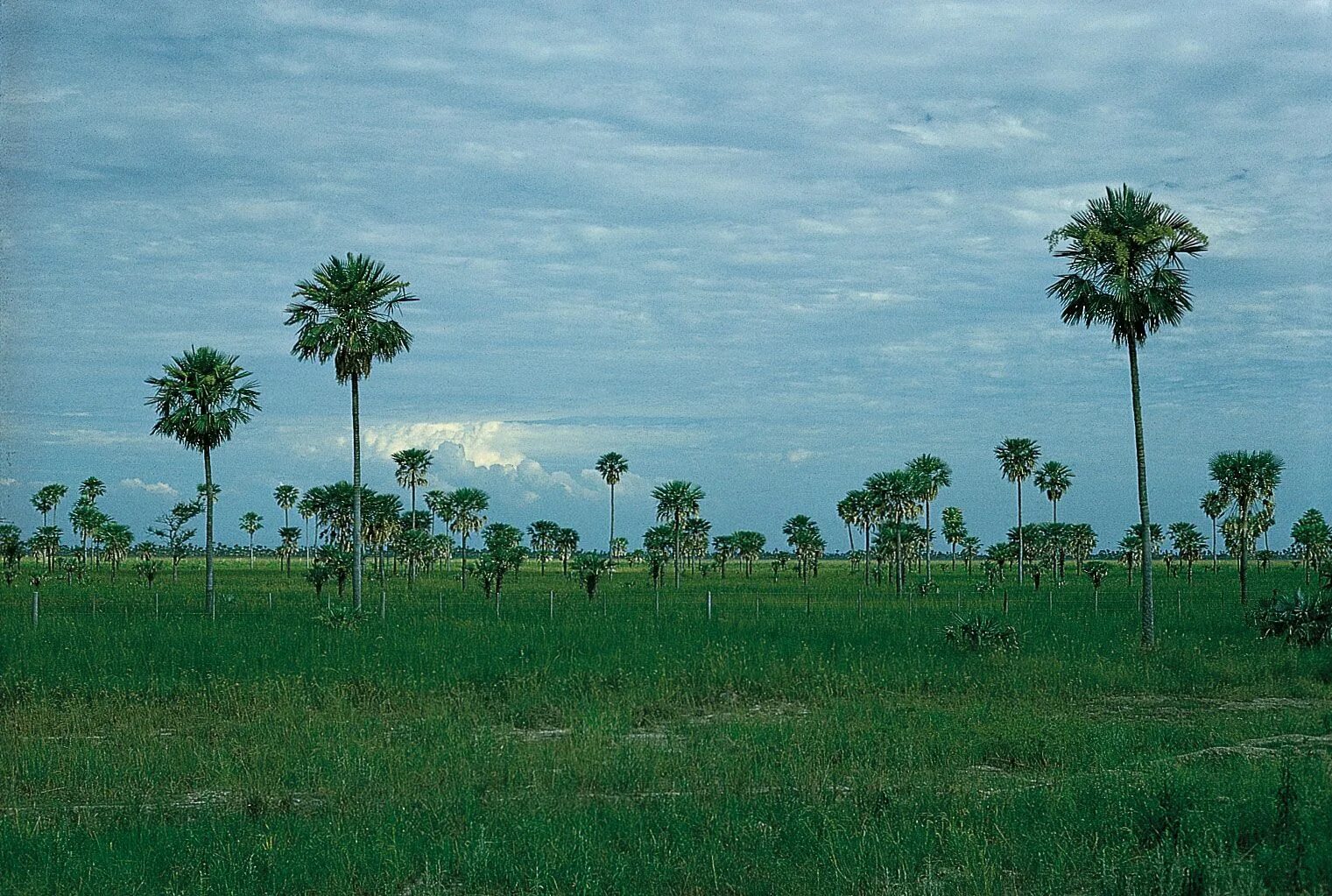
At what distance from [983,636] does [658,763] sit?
1560 cm

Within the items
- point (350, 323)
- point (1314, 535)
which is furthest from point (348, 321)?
point (1314, 535)

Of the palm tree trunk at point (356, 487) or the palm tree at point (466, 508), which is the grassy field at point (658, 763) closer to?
the palm tree trunk at point (356, 487)

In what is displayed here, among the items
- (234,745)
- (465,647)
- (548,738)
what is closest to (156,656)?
(465,647)

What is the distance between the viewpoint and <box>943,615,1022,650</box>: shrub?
88.9 ft

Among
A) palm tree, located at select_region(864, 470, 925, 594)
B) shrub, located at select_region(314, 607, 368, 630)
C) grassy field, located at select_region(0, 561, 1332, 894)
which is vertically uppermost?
palm tree, located at select_region(864, 470, 925, 594)

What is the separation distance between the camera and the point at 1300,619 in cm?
2980

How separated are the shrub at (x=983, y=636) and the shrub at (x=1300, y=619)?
859cm

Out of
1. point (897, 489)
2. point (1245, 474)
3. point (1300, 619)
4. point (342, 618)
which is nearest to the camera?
point (1300, 619)

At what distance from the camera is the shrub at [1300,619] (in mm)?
→ 29375

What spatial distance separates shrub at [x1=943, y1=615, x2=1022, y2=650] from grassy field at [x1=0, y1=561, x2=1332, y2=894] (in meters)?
0.85

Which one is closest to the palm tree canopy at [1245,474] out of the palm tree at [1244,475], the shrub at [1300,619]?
the palm tree at [1244,475]

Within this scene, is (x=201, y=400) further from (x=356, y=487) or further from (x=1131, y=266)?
(x=1131, y=266)

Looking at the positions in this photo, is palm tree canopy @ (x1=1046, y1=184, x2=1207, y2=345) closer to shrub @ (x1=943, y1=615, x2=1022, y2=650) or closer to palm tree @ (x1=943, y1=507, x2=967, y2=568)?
shrub @ (x1=943, y1=615, x2=1022, y2=650)

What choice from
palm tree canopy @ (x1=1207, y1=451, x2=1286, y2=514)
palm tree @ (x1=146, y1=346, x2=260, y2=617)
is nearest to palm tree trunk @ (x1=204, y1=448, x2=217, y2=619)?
palm tree @ (x1=146, y1=346, x2=260, y2=617)
